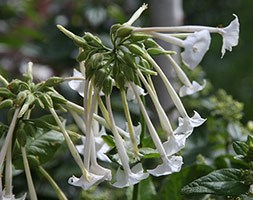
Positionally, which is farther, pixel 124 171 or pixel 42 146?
pixel 42 146

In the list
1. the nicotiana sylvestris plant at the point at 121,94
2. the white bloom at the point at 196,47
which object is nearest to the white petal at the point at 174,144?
the nicotiana sylvestris plant at the point at 121,94

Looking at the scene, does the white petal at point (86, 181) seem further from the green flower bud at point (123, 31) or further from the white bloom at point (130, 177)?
the green flower bud at point (123, 31)

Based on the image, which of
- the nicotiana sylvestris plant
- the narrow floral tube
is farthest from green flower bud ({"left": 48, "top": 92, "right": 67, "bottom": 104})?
the narrow floral tube

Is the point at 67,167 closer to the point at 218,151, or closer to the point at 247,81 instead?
the point at 218,151

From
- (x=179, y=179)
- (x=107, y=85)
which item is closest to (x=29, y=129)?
(x=107, y=85)

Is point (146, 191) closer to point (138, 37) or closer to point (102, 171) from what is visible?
point (102, 171)

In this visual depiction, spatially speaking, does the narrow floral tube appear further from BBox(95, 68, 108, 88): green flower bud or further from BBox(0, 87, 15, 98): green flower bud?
BBox(0, 87, 15, 98): green flower bud

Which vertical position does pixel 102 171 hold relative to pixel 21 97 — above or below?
below
